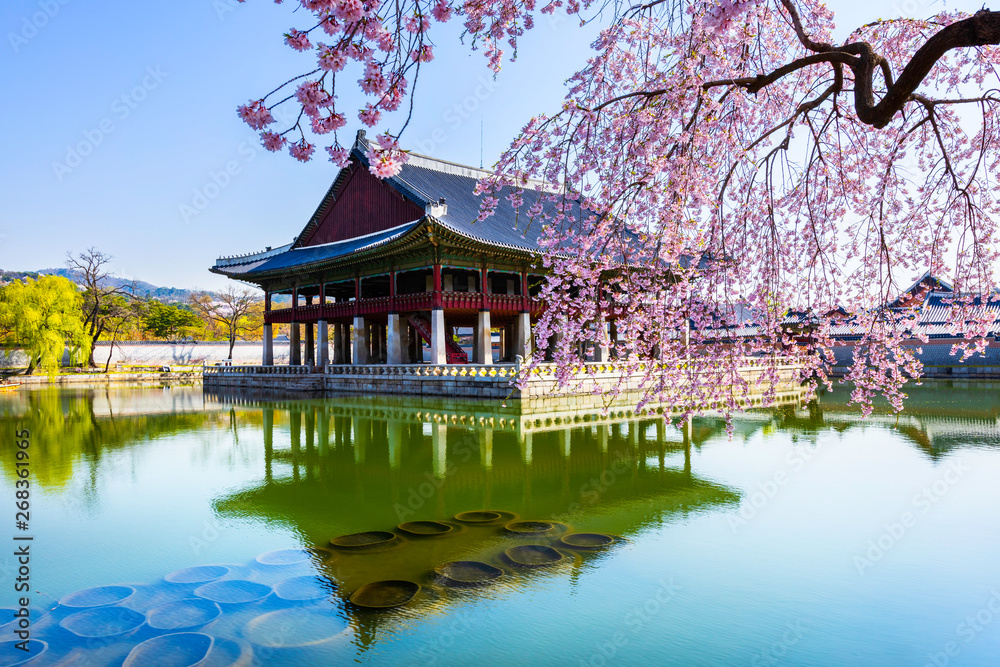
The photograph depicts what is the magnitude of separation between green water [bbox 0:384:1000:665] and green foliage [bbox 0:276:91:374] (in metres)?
29.1

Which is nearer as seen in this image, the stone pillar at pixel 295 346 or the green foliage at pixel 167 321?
the stone pillar at pixel 295 346

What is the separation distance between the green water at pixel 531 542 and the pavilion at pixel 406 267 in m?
12.6

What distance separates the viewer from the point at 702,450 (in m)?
12.8

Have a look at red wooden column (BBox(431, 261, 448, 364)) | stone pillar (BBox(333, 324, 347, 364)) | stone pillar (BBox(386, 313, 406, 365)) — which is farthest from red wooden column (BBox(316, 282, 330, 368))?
red wooden column (BBox(431, 261, 448, 364))

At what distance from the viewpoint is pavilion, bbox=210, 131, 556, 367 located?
26.4 m

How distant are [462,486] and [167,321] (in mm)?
61002

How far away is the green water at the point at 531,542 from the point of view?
4.75 metres

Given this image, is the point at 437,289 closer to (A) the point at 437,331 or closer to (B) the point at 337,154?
(A) the point at 437,331

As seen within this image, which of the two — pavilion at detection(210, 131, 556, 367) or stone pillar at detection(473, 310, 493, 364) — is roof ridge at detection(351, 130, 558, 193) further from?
stone pillar at detection(473, 310, 493, 364)

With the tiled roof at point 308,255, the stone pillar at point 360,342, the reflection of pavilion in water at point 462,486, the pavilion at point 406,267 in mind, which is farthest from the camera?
the stone pillar at point 360,342

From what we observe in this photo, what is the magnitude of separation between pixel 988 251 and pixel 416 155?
30485 mm

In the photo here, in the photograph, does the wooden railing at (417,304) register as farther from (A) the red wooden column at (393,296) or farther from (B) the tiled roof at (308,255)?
(B) the tiled roof at (308,255)

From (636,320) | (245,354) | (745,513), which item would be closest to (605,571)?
(636,320)

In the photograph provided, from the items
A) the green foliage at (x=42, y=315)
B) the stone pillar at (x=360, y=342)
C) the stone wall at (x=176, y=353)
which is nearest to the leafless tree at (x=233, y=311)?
the stone wall at (x=176, y=353)
